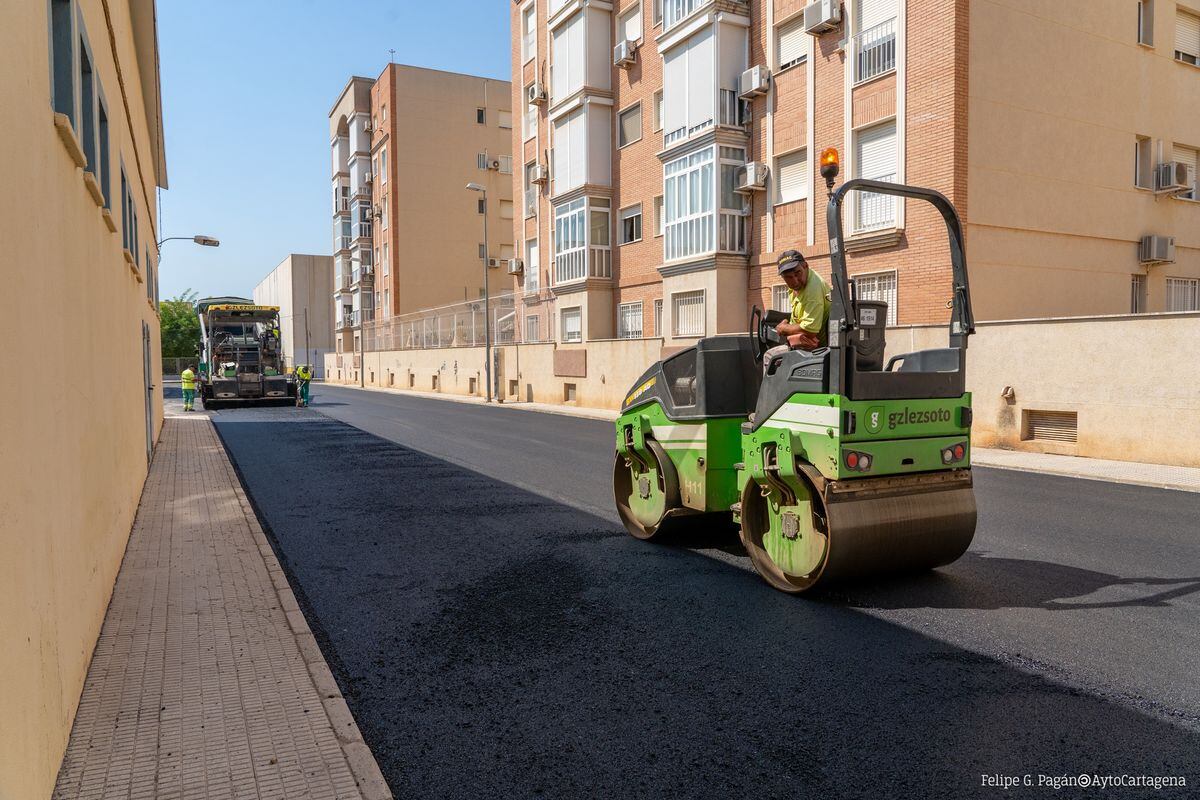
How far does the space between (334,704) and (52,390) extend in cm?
187

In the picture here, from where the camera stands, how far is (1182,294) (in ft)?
67.9

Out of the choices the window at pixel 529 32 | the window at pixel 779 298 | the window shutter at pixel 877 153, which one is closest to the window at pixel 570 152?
the window at pixel 529 32

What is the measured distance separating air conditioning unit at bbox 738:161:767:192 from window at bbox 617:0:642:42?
8.62m

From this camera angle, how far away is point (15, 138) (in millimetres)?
2857

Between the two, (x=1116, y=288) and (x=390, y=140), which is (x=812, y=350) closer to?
(x=1116, y=288)

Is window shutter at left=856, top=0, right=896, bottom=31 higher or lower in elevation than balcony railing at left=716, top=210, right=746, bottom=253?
higher

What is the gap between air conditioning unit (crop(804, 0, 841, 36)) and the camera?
18.4 metres

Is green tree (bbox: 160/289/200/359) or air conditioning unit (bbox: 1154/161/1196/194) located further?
green tree (bbox: 160/289/200/359)

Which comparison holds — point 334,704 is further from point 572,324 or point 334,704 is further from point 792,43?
point 572,324

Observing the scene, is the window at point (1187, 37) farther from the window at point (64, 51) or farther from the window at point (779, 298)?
the window at point (64, 51)

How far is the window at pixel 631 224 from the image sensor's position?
1074 inches

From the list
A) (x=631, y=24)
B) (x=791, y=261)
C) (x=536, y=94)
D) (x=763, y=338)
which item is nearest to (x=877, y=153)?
(x=631, y=24)

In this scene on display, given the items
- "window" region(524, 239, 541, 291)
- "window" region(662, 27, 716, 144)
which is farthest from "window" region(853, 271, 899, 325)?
"window" region(524, 239, 541, 291)

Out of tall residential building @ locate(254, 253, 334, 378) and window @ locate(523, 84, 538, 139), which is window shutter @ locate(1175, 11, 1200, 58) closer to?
window @ locate(523, 84, 538, 139)
